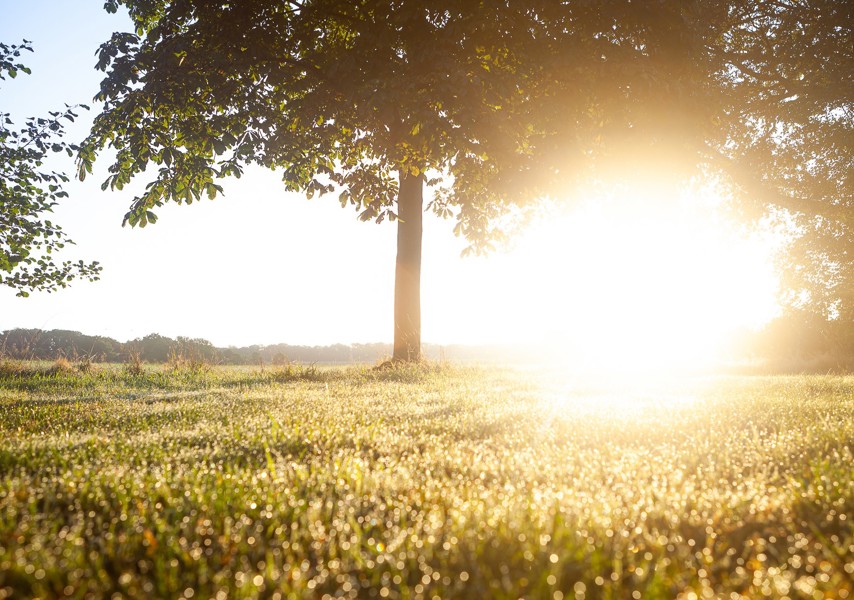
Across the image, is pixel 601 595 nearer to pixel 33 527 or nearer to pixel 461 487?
pixel 461 487

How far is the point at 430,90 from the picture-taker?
934 centimetres

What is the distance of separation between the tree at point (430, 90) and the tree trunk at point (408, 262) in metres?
2.54

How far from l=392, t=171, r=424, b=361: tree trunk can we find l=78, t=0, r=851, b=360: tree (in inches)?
99.8

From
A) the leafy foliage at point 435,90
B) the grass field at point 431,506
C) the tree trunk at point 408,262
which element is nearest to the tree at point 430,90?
the leafy foliage at point 435,90

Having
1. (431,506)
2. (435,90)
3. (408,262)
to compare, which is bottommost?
(431,506)

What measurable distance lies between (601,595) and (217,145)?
427 inches

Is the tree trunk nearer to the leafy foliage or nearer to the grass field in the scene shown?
the leafy foliage

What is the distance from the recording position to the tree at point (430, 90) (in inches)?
373

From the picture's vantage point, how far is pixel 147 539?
2.26 metres

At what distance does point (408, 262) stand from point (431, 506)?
43.7ft

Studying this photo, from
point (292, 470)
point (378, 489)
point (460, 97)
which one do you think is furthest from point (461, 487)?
point (460, 97)

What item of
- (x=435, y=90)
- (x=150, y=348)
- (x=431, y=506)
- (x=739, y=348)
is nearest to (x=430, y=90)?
(x=435, y=90)

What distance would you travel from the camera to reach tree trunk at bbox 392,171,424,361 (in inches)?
612

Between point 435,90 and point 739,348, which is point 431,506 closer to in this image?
point 435,90
